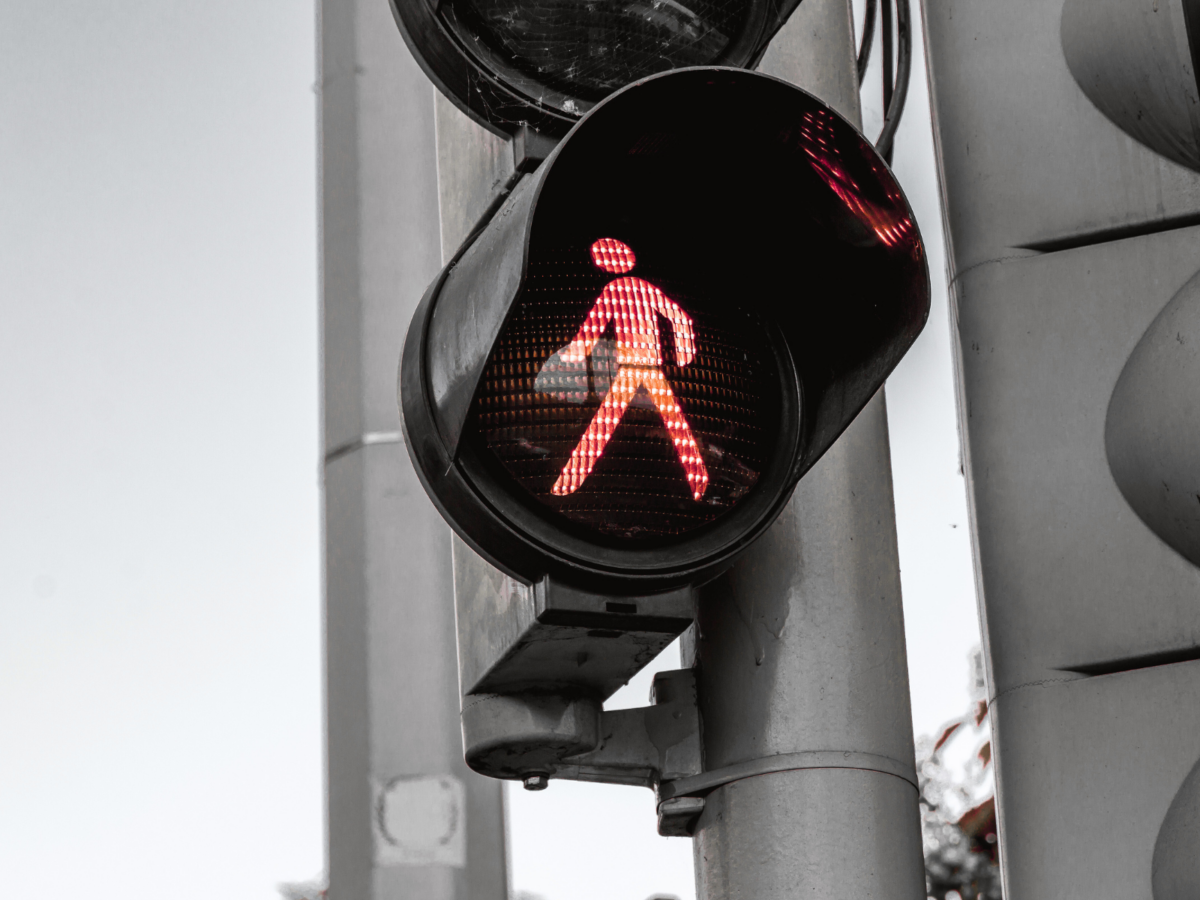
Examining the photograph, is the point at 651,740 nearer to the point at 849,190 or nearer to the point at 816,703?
the point at 816,703

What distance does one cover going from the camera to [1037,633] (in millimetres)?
2309

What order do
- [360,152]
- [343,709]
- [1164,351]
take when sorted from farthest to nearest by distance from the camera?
Answer: [360,152] → [343,709] → [1164,351]

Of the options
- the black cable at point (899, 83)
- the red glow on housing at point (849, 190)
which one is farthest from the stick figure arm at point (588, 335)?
the black cable at point (899, 83)

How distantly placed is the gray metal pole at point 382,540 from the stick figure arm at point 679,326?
679mm

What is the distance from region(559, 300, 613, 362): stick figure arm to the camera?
6.59 feet

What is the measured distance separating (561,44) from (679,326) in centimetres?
40

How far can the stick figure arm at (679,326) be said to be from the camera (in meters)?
2.05

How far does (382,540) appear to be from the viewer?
3082 millimetres

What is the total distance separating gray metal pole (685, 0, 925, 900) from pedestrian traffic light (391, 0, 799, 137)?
548 millimetres

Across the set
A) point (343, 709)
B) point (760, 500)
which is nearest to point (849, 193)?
point (760, 500)

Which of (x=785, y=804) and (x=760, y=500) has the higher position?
(x=760, y=500)

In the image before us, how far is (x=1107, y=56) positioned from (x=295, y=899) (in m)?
9.48

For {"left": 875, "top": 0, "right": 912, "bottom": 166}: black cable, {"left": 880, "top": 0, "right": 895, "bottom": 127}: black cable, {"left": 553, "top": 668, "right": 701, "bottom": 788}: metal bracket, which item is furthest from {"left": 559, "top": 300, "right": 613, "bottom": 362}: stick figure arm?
{"left": 880, "top": 0, "right": 895, "bottom": 127}: black cable

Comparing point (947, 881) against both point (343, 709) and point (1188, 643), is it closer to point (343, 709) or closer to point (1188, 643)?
point (343, 709)
